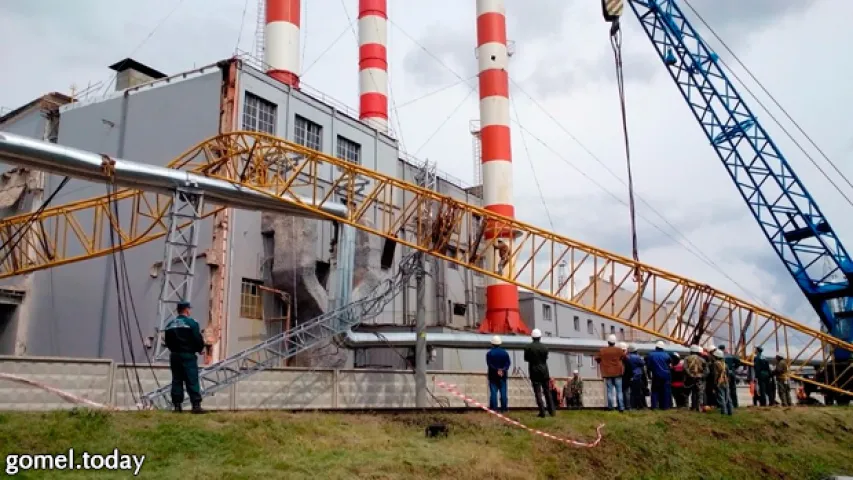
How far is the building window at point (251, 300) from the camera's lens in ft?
77.9

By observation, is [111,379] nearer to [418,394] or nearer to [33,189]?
[418,394]

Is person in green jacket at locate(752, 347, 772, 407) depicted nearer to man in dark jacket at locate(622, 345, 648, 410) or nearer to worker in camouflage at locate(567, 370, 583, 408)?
man in dark jacket at locate(622, 345, 648, 410)

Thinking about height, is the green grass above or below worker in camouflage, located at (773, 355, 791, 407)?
below

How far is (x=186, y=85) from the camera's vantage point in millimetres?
25156

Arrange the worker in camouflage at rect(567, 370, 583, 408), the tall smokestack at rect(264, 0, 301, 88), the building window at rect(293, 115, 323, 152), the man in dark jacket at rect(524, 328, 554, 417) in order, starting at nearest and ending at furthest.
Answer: the man in dark jacket at rect(524, 328, 554, 417), the worker in camouflage at rect(567, 370, 583, 408), the building window at rect(293, 115, 323, 152), the tall smokestack at rect(264, 0, 301, 88)

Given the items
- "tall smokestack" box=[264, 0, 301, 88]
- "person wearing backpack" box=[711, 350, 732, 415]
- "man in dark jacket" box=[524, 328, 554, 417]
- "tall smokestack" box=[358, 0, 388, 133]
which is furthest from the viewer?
"tall smokestack" box=[358, 0, 388, 133]

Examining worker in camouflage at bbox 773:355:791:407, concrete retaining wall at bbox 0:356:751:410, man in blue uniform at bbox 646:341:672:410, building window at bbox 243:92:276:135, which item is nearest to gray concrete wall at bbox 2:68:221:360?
building window at bbox 243:92:276:135

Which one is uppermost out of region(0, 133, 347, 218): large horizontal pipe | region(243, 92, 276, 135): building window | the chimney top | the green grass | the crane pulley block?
the crane pulley block

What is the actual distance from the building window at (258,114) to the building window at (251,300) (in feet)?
18.3

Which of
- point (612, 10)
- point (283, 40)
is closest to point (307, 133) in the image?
point (283, 40)

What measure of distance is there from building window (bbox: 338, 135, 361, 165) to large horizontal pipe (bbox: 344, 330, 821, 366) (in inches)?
380

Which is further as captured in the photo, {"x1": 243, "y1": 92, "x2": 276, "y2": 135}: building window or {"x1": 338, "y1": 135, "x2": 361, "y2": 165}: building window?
{"x1": 338, "y1": 135, "x2": 361, "y2": 165}: building window

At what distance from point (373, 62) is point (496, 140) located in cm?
830

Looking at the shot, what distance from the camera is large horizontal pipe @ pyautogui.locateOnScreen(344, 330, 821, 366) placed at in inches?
857
